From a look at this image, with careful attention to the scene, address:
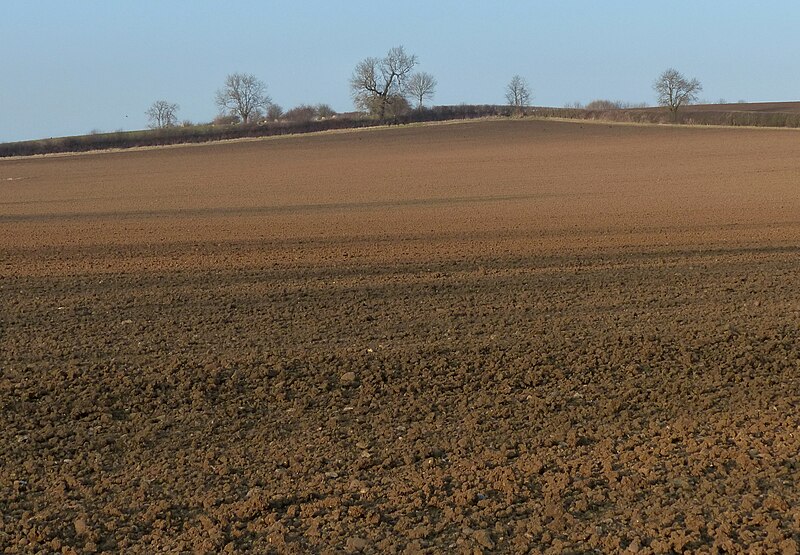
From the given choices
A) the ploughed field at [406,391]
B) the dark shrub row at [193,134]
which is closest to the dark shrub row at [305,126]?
the dark shrub row at [193,134]

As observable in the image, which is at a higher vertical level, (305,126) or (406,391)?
(305,126)

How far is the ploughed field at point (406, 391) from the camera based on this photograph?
479 cm

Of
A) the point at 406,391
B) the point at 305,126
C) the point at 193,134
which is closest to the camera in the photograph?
the point at 406,391

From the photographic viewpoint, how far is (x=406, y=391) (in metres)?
7.09

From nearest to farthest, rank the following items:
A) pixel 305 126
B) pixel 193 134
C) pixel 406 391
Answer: pixel 406 391 < pixel 193 134 < pixel 305 126

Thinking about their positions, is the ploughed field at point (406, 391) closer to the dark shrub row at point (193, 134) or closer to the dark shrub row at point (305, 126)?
the dark shrub row at point (305, 126)

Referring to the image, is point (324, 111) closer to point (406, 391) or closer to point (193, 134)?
point (193, 134)

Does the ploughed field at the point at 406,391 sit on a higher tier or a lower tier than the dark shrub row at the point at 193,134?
lower

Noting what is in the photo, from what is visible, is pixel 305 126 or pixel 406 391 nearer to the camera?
pixel 406 391

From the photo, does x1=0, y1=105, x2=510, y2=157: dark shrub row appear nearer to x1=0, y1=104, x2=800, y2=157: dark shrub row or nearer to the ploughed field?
x1=0, y1=104, x2=800, y2=157: dark shrub row

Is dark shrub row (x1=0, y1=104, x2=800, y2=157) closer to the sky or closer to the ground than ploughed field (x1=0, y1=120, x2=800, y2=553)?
closer to the sky

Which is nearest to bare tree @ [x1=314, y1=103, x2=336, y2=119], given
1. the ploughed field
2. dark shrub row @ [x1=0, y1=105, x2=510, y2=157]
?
dark shrub row @ [x1=0, y1=105, x2=510, y2=157]

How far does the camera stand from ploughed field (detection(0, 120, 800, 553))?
479cm

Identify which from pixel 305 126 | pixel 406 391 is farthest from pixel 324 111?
pixel 406 391
